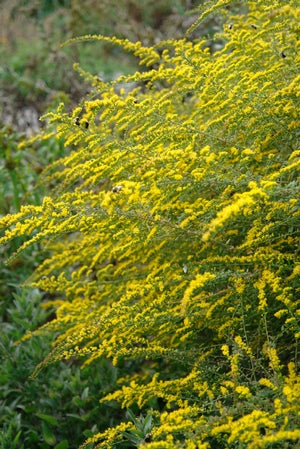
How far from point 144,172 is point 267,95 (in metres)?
0.56

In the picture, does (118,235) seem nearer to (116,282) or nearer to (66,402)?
(116,282)

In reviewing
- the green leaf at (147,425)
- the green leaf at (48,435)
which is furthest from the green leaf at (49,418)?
the green leaf at (147,425)

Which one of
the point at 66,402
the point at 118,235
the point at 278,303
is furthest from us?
the point at 66,402

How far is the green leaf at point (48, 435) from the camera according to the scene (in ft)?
8.07

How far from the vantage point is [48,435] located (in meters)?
2.48

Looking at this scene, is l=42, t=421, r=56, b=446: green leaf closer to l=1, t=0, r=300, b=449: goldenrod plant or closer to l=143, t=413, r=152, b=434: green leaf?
l=1, t=0, r=300, b=449: goldenrod plant

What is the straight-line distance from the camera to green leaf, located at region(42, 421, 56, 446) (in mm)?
2459

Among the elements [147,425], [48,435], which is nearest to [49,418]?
[48,435]

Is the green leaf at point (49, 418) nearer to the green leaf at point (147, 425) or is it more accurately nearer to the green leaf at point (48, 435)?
the green leaf at point (48, 435)

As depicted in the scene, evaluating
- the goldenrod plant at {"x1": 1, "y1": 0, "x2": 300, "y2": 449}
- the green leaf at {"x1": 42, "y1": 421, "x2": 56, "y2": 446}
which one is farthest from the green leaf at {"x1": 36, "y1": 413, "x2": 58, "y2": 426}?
the goldenrod plant at {"x1": 1, "y1": 0, "x2": 300, "y2": 449}

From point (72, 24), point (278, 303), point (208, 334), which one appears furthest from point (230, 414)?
point (72, 24)

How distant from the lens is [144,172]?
2.10 m

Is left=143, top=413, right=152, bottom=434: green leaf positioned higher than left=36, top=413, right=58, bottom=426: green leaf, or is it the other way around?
left=36, top=413, right=58, bottom=426: green leaf

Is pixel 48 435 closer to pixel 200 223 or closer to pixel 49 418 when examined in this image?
pixel 49 418
